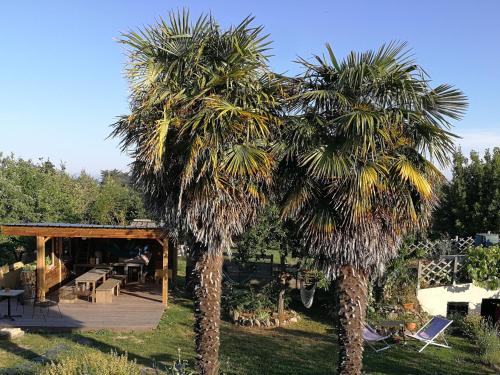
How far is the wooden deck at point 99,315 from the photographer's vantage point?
1168 cm

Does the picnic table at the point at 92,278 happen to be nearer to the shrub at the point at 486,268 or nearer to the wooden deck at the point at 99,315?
the wooden deck at the point at 99,315

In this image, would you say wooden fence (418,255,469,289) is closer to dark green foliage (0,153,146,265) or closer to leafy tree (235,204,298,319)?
leafy tree (235,204,298,319)

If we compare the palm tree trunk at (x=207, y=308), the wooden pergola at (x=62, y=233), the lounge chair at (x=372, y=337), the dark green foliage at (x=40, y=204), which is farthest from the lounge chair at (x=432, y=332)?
the dark green foliage at (x=40, y=204)

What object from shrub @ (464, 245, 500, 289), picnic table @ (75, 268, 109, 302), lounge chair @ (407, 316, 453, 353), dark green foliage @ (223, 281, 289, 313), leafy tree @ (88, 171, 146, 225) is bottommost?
lounge chair @ (407, 316, 453, 353)

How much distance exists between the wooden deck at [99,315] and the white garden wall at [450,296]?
8.26m

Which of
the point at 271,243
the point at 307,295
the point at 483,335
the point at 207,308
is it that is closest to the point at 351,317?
the point at 207,308

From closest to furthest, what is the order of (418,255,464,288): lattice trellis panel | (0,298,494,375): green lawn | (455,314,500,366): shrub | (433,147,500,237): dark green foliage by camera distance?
(0,298,494,375): green lawn < (455,314,500,366): shrub < (418,255,464,288): lattice trellis panel < (433,147,500,237): dark green foliage

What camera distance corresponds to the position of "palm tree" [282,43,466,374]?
6453 millimetres

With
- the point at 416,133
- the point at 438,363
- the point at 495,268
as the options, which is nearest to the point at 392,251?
the point at 416,133

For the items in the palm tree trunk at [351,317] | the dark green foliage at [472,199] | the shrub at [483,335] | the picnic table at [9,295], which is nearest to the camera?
the palm tree trunk at [351,317]

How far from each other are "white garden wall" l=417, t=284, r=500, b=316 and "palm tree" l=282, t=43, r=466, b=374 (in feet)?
25.7

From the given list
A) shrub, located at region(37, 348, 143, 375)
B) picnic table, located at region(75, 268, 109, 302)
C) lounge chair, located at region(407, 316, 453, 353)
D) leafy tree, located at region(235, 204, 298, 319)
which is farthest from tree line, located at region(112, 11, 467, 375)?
picnic table, located at region(75, 268, 109, 302)

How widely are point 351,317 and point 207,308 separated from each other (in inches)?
93.1

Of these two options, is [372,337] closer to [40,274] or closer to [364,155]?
[364,155]
